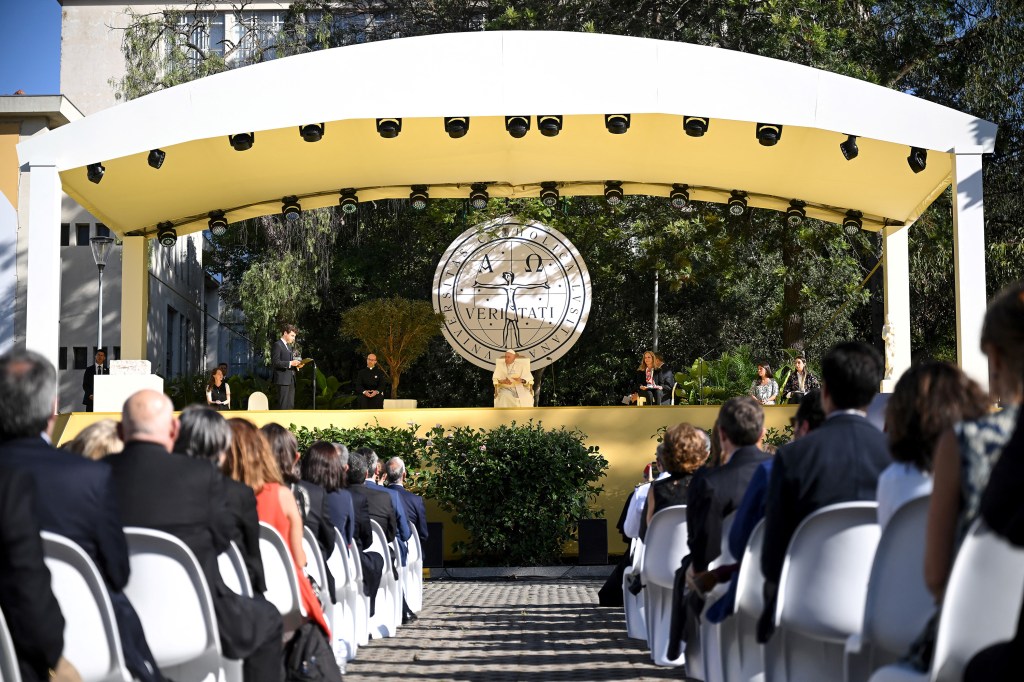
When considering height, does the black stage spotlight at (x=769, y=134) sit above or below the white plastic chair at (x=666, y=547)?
above

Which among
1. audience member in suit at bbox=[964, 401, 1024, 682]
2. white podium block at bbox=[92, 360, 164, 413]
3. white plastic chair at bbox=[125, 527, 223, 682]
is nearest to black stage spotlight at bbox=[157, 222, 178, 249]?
white podium block at bbox=[92, 360, 164, 413]

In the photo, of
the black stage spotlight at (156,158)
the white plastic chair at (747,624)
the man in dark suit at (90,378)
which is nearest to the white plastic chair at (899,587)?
the white plastic chair at (747,624)

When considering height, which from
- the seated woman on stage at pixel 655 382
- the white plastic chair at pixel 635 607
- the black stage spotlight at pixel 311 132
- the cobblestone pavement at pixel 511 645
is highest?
the black stage spotlight at pixel 311 132

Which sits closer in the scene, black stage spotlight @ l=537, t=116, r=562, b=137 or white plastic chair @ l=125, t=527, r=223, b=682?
white plastic chair @ l=125, t=527, r=223, b=682

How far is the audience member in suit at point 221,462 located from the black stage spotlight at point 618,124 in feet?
37.1

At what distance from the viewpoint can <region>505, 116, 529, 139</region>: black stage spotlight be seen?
15.9m

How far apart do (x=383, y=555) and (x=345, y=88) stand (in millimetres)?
8105

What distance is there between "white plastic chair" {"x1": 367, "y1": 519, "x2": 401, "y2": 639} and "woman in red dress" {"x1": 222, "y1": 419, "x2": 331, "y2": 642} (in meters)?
3.36

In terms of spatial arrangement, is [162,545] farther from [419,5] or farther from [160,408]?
[419,5]

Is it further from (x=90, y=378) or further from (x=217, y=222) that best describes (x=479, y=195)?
(x=90, y=378)

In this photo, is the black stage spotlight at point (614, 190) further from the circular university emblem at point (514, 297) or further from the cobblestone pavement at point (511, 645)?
the cobblestone pavement at point (511, 645)

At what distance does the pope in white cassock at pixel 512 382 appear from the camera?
1925 cm

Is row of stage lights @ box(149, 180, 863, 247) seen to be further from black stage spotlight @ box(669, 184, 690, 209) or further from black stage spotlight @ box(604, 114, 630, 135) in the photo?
black stage spotlight @ box(604, 114, 630, 135)

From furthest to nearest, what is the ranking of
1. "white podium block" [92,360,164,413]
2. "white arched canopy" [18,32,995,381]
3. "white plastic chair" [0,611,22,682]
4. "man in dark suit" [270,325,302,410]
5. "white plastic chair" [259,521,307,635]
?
"man in dark suit" [270,325,302,410] < "white podium block" [92,360,164,413] < "white arched canopy" [18,32,995,381] < "white plastic chair" [259,521,307,635] < "white plastic chair" [0,611,22,682]
